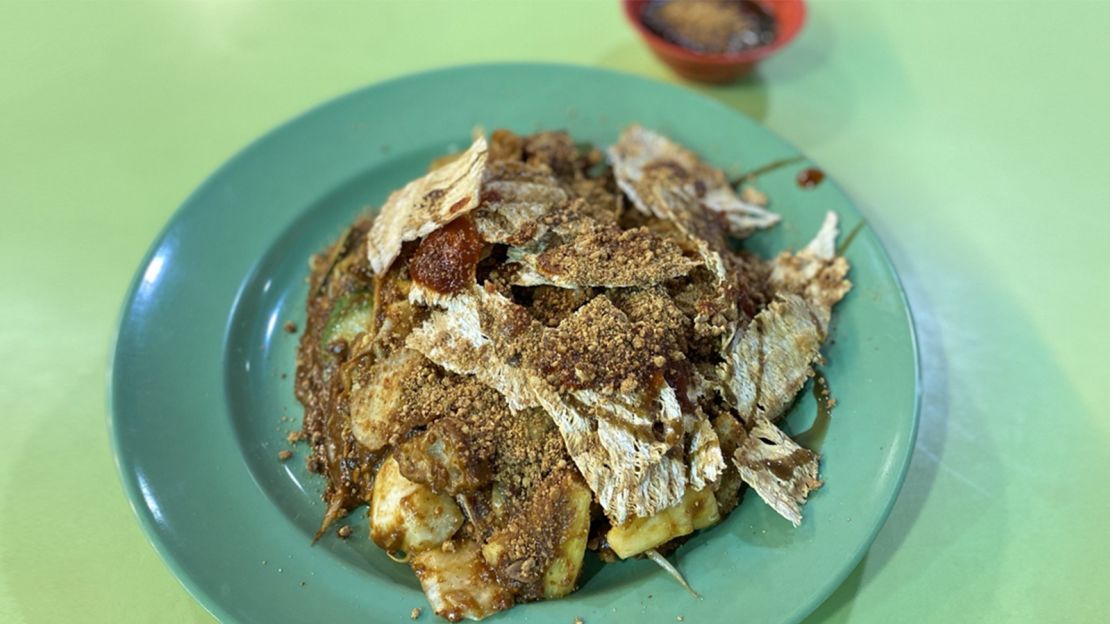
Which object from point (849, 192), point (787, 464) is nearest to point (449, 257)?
point (787, 464)

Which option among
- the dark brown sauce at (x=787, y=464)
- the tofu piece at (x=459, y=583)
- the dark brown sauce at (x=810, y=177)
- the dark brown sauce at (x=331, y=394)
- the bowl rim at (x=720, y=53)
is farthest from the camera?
the bowl rim at (x=720, y=53)

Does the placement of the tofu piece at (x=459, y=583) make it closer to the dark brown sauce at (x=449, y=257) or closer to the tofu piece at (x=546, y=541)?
the tofu piece at (x=546, y=541)

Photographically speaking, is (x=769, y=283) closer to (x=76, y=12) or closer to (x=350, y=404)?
(x=350, y=404)

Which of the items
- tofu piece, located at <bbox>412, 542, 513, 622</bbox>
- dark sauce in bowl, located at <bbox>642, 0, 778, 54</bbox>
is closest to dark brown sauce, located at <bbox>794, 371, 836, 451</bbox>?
tofu piece, located at <bbox>412, 542, 513, 622</bbox>

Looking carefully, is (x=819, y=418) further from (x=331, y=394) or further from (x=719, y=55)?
(x=719, y=55)

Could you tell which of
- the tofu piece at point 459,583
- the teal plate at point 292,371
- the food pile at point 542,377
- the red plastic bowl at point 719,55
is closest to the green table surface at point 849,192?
the red plastic bowl at point 719,55
